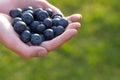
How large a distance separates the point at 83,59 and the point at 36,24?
0.98 meters

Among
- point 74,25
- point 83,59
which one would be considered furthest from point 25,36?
point 83,59

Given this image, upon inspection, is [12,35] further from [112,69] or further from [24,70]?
[112,69]

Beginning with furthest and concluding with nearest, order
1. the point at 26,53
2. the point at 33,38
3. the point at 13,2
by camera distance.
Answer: the point at 13,2, the point at 33,38, the point at 26,53

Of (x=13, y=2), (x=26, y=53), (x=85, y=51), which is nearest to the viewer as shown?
(x=26, y=53)

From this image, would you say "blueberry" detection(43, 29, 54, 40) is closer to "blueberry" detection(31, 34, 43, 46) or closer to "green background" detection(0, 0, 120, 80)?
"blueberry" detection(31, 34, 43, 46)

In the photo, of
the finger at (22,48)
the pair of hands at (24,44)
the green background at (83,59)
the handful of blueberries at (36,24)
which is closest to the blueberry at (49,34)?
the handful of blueberries at (36,24)

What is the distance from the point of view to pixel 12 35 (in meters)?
2.43

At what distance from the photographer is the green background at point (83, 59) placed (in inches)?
133

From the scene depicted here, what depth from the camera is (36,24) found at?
268 cm

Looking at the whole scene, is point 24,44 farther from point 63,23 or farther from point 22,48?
point 63,23

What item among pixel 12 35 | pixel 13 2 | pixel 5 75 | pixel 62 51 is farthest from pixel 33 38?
pixel 62 51

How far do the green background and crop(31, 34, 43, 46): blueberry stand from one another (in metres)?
0.83

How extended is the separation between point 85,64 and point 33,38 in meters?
1.08

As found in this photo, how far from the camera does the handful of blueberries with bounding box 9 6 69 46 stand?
100 inches
